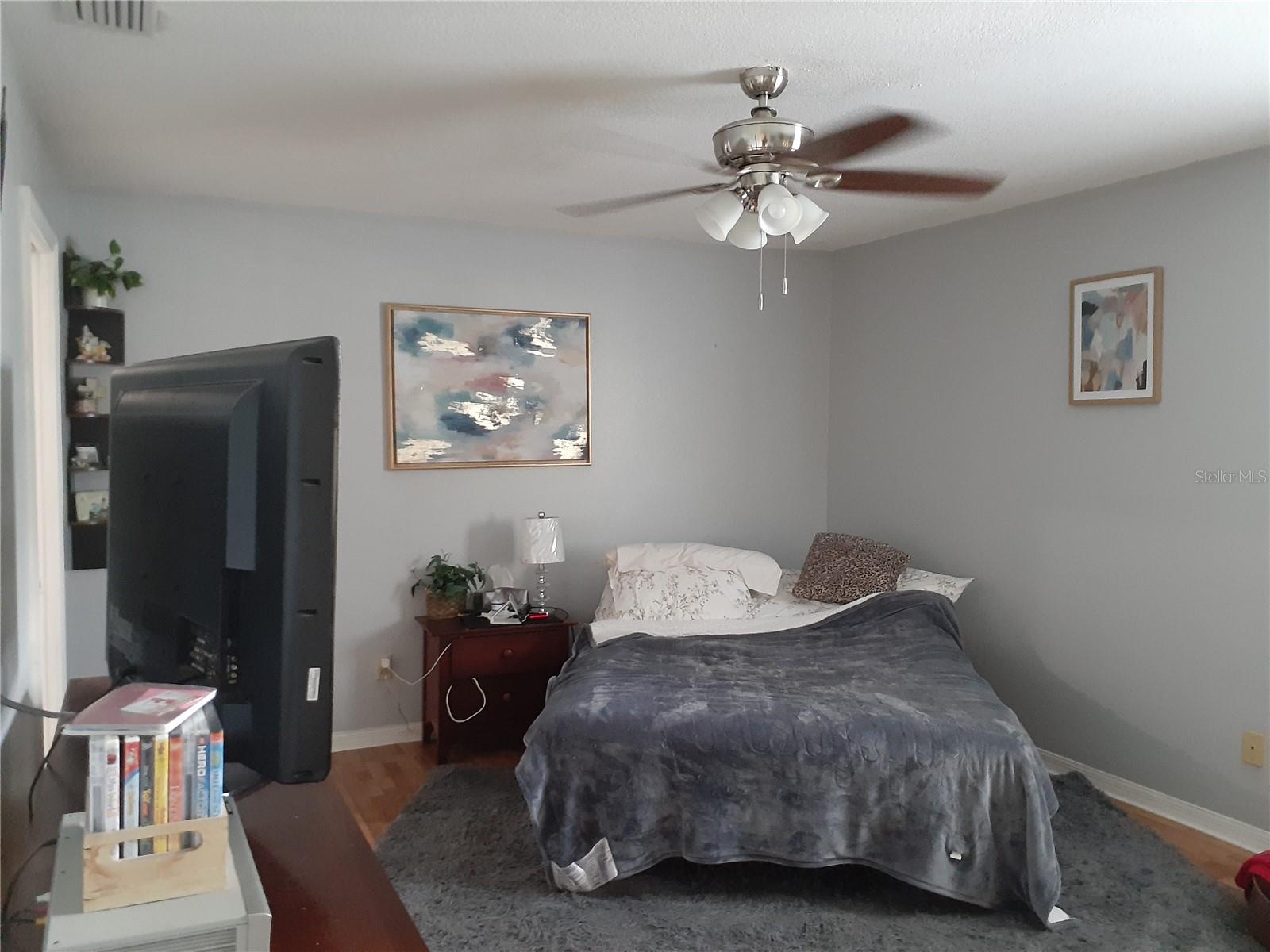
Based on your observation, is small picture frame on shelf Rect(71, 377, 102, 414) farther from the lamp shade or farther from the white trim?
the lamp shade

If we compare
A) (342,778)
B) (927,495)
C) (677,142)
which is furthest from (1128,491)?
(342,778)

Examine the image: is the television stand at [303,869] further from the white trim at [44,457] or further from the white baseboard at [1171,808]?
the white baseboard at [1171,808]

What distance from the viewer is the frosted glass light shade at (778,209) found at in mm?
2289

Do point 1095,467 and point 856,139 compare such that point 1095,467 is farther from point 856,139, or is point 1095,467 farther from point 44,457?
point 44,457

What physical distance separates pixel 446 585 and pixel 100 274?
1744 mm

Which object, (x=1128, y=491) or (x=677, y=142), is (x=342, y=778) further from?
(x=1128, y=491)

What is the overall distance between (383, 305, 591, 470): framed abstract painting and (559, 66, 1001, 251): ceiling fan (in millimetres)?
1827

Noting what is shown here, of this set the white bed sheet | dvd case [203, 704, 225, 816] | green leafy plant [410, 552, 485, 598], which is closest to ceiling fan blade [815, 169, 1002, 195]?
the white bed sheet

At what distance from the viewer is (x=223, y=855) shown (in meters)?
1.09

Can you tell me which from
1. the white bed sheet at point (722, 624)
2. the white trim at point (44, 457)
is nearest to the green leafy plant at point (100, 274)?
the white trim at point (44, 457)

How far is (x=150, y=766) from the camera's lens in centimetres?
107

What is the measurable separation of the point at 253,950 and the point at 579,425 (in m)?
3.52

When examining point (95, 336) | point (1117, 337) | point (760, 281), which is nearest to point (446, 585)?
point (95, 336)

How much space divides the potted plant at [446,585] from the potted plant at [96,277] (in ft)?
5.23
